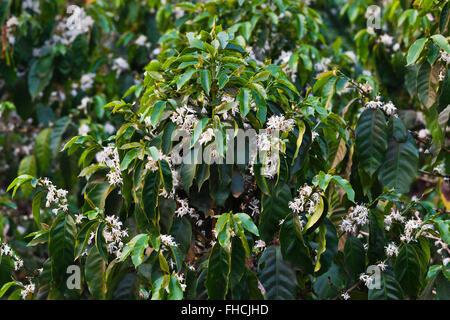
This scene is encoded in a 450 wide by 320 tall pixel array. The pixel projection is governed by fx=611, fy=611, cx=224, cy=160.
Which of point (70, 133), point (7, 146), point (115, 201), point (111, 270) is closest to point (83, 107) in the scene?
point (70, 133)

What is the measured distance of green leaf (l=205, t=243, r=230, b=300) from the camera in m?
1.57

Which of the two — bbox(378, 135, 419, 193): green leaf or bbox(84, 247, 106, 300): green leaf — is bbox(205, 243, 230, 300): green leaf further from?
bbox(378, 135, 419, 193): green leaf

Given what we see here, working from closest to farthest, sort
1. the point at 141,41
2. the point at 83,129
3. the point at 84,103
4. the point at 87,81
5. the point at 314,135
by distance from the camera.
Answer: the point at 314,135 → the point at 83,129 → the point at 84,103 → the point at 141,41 → the point at 87,81

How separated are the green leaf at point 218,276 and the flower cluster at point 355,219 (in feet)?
1.55

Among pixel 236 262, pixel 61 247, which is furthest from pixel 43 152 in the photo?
pixel 236 262

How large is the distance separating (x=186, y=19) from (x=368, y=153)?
1410 mm

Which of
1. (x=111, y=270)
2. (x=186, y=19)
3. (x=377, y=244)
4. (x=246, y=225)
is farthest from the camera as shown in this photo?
(x=186, y=19)

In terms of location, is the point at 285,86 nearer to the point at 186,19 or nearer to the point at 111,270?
the point at 111,270

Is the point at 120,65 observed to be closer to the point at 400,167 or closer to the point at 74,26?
the point at 74,26

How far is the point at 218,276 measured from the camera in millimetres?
1569

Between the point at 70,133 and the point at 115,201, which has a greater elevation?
the point at 115,201

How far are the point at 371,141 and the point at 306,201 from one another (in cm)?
38

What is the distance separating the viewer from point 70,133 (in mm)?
3303

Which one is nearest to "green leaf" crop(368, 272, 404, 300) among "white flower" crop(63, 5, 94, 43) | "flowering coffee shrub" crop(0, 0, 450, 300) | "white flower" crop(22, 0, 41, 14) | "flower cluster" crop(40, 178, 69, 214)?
"flowering coffee shrub" crop(0, 0, 450, 300)
